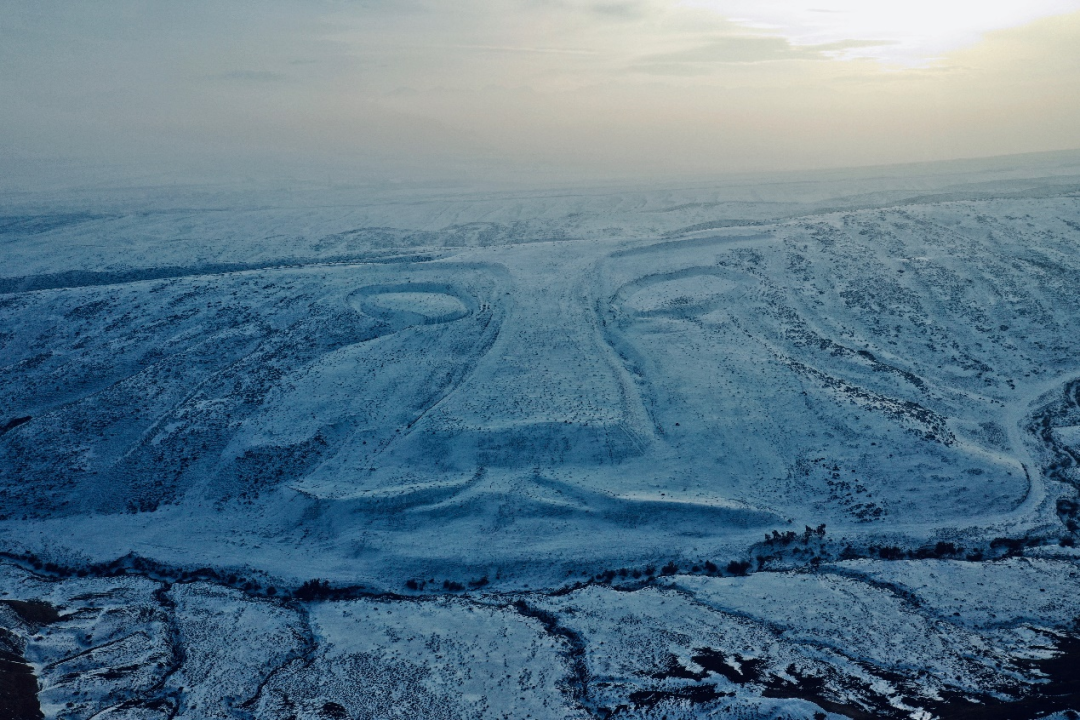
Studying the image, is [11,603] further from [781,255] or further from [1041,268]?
[1041,268]

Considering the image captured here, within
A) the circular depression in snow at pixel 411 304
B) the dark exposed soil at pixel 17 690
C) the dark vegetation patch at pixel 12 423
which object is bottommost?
the dark exposed soil at pixel 17 690

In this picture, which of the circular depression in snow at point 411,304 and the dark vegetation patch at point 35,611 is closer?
the dark vegetation patch at point 35,611

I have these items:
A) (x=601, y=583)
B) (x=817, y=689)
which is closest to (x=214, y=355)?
(x=601, y=583)

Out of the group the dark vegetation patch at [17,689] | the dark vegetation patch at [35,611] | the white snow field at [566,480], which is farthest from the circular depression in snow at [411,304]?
the dark vegetation patch at [17,689]

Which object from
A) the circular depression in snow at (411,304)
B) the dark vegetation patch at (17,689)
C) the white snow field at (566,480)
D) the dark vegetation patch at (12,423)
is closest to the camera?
the dark vegetation patch at (17,689)

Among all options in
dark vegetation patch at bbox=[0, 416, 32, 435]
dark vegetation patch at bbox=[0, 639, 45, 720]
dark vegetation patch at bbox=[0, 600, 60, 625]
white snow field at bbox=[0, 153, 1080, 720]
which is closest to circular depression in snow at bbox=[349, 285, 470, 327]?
white snow field at bbox=[0, 153, 1080, 720]

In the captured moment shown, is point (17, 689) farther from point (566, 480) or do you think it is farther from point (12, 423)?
point (12, 423)

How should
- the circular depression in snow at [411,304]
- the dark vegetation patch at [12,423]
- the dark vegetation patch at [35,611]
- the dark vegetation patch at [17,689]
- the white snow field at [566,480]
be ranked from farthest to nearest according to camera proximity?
1. the circular depression in snow at [411,304]
2. the dark vegetation patch at [12,423]
3. the dark vegetation patch at [35,611]
4. the white snow field at [566,480]
5. the dark vegetation patch at [17,689]

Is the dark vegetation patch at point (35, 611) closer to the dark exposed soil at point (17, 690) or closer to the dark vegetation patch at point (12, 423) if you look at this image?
the dark exposed soil at point (17, 690)
